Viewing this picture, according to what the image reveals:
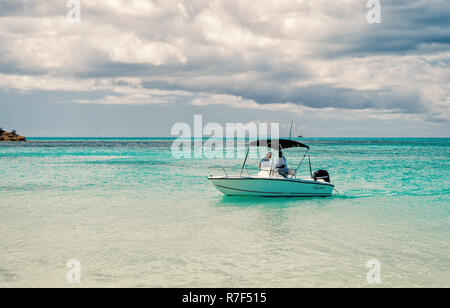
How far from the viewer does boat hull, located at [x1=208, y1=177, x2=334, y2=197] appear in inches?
687

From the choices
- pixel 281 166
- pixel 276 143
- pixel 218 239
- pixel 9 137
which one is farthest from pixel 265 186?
pixel 9 137

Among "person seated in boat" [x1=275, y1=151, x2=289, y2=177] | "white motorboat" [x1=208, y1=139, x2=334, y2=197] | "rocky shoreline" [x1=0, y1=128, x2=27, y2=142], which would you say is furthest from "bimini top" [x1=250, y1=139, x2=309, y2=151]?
"rocky shoreline" [x1=0, y1=128, x2=27, y2=142]

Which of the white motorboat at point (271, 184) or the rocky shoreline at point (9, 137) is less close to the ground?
the rocky shoreline at point (9, 137)

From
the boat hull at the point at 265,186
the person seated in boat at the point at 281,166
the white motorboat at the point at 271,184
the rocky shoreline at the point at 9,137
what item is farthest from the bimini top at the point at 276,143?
the rocky shoreline at the point at 9,137

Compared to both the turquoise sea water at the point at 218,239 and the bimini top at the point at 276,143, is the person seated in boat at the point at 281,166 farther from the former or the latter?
the turquoise sea water at the point at 218,239

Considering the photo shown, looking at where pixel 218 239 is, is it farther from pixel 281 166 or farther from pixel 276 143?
pixel 276 143

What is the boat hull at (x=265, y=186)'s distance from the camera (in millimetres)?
17453

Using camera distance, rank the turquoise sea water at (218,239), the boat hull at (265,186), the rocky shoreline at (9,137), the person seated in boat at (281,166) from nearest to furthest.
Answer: the turquoise sea water at (218,239) < the boat hull at (265,186) < the person seated in boat at (281,166) < the rocky shoreline at (9,137)

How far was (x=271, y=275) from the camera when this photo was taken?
26.7 ft

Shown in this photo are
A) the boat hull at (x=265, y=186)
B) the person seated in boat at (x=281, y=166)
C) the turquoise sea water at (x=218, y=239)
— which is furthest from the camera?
the person seated in boat at (x=281, y=166)

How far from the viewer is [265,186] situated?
57.8 ft

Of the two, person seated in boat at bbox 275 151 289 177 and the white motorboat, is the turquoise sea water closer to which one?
the white motorboat
